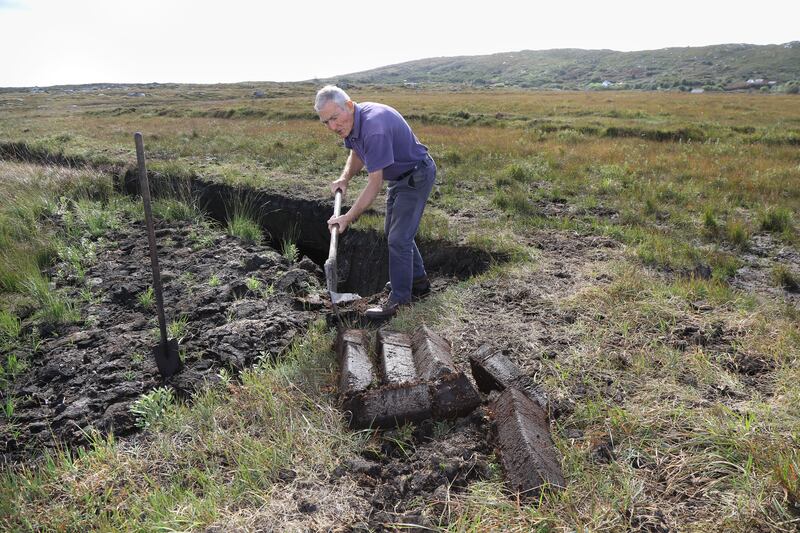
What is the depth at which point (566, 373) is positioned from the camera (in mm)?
3211

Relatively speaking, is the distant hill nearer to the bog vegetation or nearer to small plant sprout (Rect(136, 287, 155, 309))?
the bog vegetation

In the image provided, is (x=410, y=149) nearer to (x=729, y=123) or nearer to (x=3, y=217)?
(x=3, y=217)

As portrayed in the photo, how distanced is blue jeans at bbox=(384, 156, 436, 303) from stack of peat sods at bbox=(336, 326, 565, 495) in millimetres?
1147

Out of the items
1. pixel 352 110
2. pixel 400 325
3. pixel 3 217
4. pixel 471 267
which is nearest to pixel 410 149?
pixel 352 110

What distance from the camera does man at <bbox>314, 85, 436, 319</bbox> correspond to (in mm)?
3801

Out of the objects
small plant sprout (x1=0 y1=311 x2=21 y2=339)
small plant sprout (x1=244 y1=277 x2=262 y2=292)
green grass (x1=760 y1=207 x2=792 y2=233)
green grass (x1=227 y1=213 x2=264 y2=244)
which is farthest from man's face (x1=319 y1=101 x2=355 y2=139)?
green grass (x1=760 y1=207 x2=792 y2=233)

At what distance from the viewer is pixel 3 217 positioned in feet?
22.7

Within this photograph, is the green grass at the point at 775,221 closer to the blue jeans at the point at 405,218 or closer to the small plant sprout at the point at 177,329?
the blue jeans at the point at 405,218

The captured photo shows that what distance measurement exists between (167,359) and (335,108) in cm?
234

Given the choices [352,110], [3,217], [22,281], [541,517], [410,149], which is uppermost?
[352,110]

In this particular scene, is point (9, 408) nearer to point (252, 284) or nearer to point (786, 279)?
point (252, 284)

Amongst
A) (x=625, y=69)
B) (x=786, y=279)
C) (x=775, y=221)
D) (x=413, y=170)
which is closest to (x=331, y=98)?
(x=413, y=170)

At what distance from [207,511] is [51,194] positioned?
7870 mm

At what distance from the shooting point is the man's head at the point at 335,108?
12.1ft
